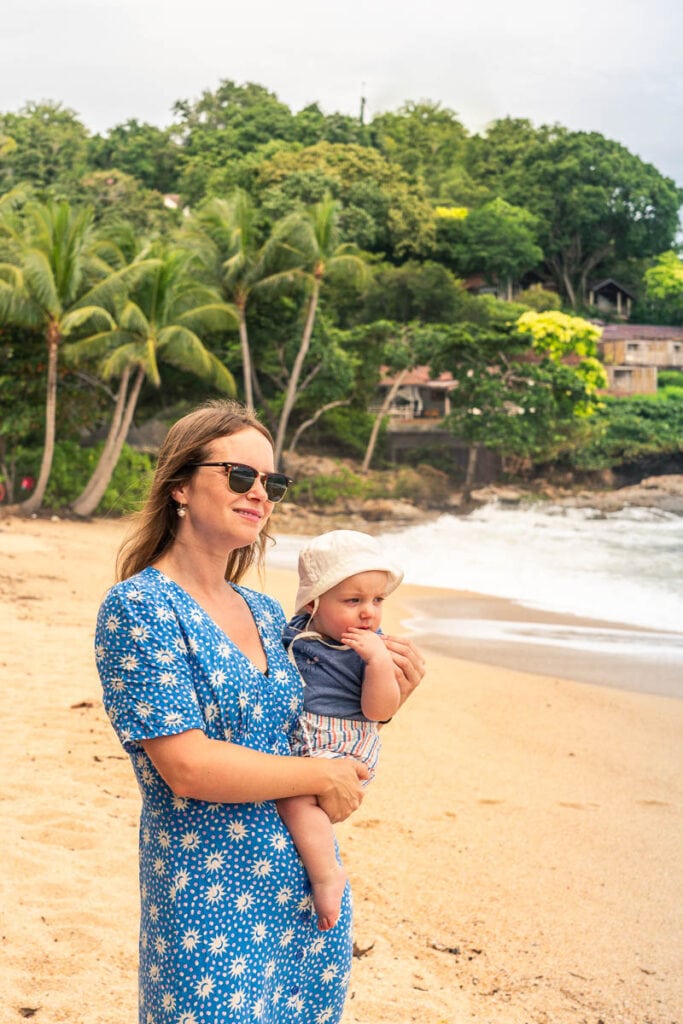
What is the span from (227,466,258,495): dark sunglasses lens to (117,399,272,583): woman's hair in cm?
6

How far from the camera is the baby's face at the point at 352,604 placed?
189cm

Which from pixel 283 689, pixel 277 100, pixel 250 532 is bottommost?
pixel 283 689

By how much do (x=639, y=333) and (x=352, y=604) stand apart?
45607mm

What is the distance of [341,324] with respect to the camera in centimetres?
3569

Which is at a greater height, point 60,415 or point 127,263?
point 127,263

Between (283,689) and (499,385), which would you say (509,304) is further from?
(283,689)

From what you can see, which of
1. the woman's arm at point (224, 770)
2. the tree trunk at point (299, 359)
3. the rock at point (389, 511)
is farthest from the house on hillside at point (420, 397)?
the woman's arm at point (224, 770)

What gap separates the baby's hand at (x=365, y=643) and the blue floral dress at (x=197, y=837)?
17 centimetres

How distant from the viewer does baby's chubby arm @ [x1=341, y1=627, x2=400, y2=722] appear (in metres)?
1.80

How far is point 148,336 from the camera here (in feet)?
66.7

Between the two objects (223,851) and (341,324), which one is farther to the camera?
(341,324)

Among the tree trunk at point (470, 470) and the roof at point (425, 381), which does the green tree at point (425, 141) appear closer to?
the roof at point (425, 381)

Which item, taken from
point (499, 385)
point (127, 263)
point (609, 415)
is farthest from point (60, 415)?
point (609, 415)

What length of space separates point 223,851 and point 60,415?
2181cm
